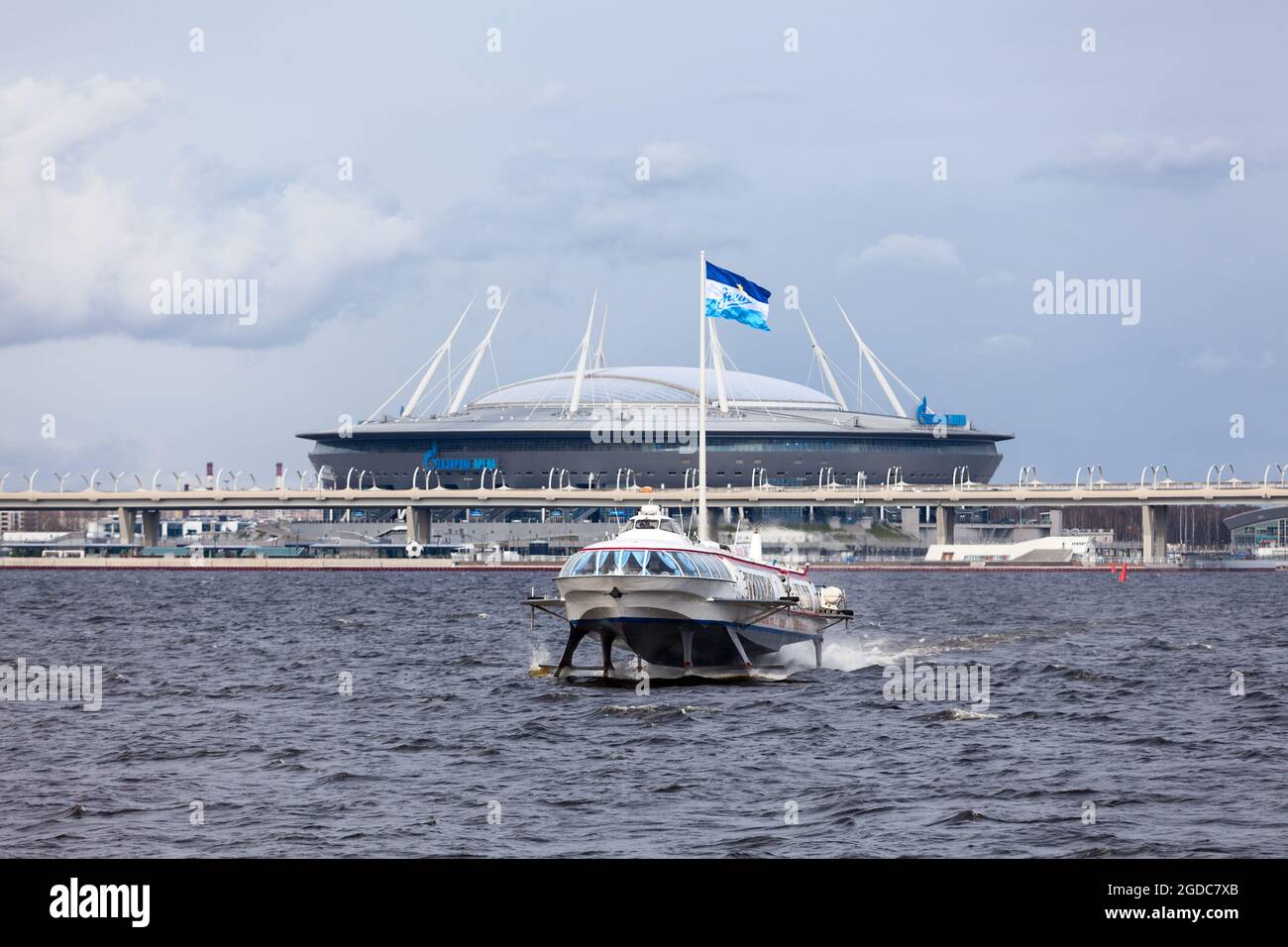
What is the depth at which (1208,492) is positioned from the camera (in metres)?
175

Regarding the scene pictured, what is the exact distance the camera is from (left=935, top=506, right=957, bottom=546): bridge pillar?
19164cm

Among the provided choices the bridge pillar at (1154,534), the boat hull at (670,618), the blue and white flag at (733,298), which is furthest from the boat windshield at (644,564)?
the bridge pillar at (1154,534)

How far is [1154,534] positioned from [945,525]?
2213cm

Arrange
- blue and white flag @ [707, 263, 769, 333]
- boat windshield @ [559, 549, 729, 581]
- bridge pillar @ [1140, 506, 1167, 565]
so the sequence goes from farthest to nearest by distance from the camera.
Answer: bridge pillar @ [1140, 506, 1167, 565] < blue and white flag @ [707, 263, 769, 333] < boat windshield @ [559, 549, 729, 581]

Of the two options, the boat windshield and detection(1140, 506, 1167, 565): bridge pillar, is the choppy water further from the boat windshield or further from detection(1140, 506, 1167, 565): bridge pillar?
detection(1140, 506, 1167, 565): bridge pillar

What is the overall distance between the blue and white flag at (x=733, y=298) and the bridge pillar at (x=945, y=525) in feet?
454

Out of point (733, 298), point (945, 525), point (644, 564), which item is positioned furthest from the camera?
point (945, 525)

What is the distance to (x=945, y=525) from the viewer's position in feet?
635

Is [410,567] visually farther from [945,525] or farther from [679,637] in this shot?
[679,637]

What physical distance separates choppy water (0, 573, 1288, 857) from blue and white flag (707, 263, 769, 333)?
1143 cm

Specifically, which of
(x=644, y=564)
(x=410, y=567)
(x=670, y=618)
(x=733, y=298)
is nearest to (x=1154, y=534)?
(x=410, y=567)

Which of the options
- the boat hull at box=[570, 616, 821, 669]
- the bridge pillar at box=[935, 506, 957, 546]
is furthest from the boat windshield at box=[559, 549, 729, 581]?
the bridge pillar at box=[935, 506, 957, 546]
